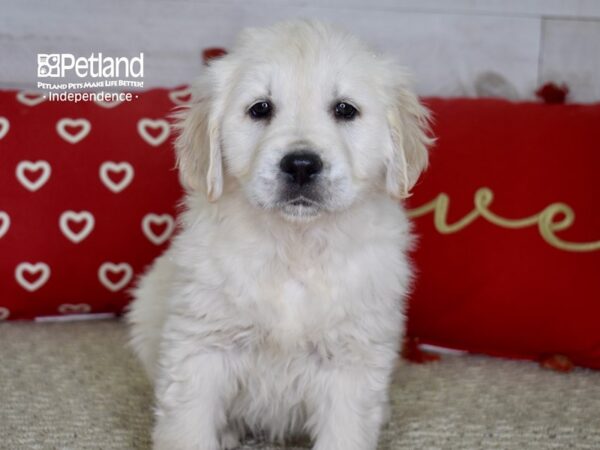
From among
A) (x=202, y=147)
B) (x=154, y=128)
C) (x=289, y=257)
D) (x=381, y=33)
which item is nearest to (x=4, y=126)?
(x=154, y=128)

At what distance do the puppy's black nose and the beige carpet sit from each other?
1.95 ft

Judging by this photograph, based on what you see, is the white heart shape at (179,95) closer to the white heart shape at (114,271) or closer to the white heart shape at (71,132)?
the white heart shape at (71,132)

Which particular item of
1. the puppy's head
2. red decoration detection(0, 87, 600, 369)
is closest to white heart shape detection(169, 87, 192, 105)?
red decoration detection(0, 87, 600, 369)

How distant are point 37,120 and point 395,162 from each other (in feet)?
3.78

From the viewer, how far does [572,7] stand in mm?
2801

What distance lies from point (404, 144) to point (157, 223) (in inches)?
37.4

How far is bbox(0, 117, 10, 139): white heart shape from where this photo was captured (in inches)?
90.9

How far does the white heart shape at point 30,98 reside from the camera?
7.73ft

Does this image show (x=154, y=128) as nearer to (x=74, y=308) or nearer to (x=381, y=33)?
(x=74, y=308)

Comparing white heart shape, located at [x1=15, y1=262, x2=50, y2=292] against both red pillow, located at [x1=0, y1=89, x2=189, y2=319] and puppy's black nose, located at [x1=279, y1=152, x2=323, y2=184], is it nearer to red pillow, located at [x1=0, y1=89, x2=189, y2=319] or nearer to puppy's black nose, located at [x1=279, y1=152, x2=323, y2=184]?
red pillow, located at [x1=0, y1=89, x2=189, y2=319]

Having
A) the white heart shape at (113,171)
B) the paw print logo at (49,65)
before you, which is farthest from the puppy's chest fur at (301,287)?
the paw print logo at (49,65)

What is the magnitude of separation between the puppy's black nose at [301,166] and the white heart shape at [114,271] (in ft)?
3.36

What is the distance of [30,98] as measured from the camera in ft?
7.79

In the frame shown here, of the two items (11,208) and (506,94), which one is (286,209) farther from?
(506,94)
